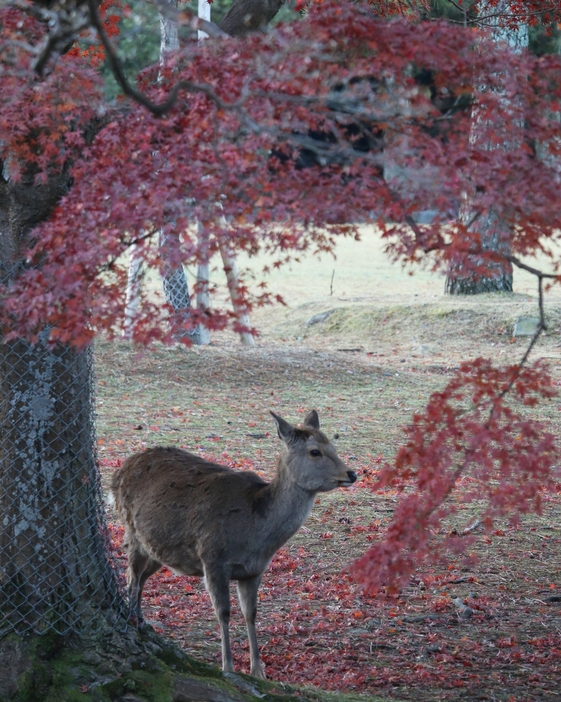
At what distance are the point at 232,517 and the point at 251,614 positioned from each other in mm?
618

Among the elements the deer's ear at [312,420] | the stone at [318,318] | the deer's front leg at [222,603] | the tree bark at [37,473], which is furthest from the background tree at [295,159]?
the stone at [318,318]

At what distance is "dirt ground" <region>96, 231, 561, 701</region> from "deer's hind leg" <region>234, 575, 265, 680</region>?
0.23 m

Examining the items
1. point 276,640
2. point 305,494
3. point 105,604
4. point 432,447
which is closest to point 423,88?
point 432,447

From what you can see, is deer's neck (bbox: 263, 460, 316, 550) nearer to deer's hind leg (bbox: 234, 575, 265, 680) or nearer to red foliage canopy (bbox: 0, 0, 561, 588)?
deer's hind leg (bbox: 234, 575, 265, 680)

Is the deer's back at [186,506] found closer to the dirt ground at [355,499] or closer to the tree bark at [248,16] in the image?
the dirt ground at [355,499]

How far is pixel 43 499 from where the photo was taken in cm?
510

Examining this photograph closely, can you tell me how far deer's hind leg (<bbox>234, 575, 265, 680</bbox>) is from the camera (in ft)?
18.5

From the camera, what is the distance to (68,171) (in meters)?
5.12

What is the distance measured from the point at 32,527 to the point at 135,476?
1.40 meters

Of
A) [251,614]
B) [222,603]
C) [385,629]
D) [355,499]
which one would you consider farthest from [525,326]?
[222,603]

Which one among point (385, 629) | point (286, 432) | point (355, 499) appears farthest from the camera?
point (355, 499)

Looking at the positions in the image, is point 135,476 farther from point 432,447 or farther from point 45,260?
point 432,447

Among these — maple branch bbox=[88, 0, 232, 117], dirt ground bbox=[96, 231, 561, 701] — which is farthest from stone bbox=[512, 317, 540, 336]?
maple branch bbox=[88, 0, 232, 117]

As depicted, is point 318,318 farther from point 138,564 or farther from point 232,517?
point 232,517
